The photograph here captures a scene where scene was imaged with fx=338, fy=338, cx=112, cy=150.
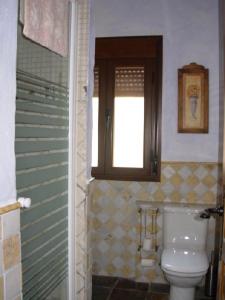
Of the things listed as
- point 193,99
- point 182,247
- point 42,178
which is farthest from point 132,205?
point 42,178

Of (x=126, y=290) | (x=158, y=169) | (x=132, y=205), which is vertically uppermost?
(x=158, y=169)

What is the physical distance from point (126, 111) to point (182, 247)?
1313mm

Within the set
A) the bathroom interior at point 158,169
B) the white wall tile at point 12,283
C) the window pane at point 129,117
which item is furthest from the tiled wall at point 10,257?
the window pane at point 129,117

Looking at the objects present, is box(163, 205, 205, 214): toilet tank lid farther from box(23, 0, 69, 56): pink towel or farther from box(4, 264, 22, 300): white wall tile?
box(4, 264, 22, 300): white wall tile

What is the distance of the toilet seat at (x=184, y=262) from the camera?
8.00 ft

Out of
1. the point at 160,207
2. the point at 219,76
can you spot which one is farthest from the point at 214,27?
the point at 160,207

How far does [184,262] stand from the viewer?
253cm

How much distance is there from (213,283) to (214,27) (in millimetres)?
2163

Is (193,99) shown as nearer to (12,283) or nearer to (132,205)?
(132,205)

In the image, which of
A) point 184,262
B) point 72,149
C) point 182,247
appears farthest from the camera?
point 182,247

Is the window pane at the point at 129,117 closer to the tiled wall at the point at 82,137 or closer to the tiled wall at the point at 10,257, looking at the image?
the tiled wall at the point at 82,137

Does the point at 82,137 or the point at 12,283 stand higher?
the point at 82,137

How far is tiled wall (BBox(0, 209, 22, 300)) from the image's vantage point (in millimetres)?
1142

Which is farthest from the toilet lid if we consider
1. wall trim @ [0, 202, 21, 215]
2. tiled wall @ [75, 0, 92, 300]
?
wall trim @ [0, 202, 21, 215]
